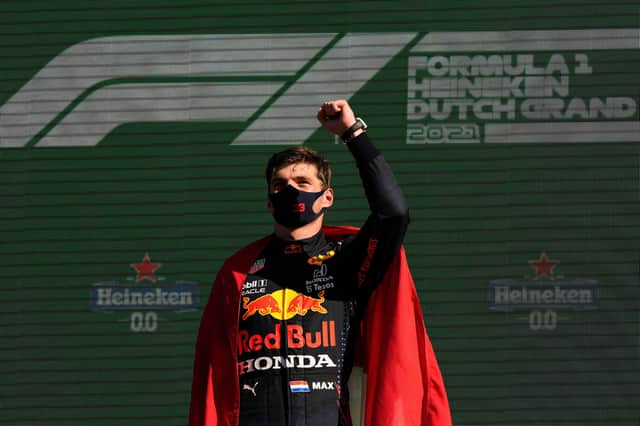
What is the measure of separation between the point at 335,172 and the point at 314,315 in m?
4.49

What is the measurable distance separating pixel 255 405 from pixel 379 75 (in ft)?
16.0

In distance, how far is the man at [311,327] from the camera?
403cm

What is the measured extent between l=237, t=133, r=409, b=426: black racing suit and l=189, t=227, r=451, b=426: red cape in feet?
0.20

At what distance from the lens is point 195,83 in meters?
8.59

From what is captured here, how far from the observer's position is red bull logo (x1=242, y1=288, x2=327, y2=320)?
410cm

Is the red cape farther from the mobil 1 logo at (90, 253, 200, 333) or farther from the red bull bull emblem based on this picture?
the mobil 1 logo at (90, 253, 200, 333)

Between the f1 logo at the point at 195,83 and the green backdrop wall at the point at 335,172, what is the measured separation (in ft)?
0.06

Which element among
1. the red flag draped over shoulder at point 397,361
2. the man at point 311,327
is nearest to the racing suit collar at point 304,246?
the man at point 311,327

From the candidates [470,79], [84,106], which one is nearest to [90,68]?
[84,106]

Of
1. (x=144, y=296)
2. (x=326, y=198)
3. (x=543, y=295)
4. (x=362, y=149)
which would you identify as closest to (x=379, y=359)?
(x=326, y=198)

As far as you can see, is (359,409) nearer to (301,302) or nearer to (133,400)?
(301,302)

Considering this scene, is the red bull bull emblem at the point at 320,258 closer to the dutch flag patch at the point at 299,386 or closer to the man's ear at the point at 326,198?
the man's ear at the point at 326,198

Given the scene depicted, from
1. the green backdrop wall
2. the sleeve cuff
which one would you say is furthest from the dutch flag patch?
the green backdrop wall

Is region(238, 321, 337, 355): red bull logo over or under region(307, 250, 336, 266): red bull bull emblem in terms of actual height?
under
